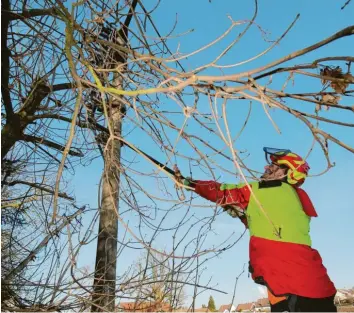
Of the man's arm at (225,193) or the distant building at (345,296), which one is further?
the distant building at (345,296)

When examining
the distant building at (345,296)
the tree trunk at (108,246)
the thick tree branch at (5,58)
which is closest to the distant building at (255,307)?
the tree trunk at (108,246)

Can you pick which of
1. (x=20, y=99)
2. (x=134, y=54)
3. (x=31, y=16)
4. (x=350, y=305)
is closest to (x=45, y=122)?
(x=20, y=99)

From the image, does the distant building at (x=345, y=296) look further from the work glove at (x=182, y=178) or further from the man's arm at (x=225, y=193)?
the work glove at (x=182, y=178)

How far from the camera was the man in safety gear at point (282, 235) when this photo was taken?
2.50 metres

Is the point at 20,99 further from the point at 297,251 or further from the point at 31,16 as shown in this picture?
the point at 297,251

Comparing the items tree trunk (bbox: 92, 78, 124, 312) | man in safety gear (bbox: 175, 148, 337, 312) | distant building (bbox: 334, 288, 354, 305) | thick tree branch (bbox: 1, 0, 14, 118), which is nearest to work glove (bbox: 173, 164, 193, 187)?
man in safety gear (bbox: 175, 148, 337, 312)

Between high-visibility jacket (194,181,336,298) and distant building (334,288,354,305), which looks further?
distant building (334,288,354,305)

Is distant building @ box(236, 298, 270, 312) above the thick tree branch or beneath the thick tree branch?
beneath

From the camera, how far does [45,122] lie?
10.4 ft

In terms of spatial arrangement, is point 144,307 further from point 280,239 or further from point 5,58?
point 5,58

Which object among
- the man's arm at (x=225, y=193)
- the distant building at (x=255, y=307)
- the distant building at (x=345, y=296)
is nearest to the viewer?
the man's arm at (x=225, y=193)

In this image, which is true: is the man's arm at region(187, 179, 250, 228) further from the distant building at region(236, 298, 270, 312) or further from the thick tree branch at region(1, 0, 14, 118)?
the thick tree branch at region(1, 0, 14, 118)

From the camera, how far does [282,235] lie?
8.57ft

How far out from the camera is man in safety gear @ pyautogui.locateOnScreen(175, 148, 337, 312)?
2504 mm
